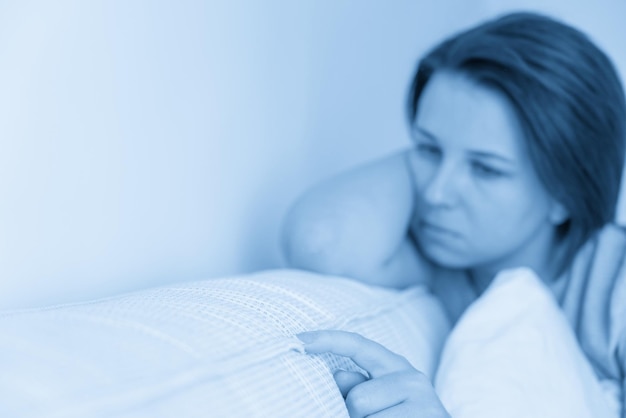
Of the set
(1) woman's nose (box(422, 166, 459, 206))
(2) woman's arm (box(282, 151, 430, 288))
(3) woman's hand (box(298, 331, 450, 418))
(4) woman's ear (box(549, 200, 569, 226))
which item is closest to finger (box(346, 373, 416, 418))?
(3) woman's hand (box(298, 331, 450, 418))

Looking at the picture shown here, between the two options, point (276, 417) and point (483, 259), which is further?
point (483, 259)

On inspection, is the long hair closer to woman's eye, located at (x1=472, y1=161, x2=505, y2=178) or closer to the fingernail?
woman's eye, located at (x1=472, y1=161, x2=505, y2=178)

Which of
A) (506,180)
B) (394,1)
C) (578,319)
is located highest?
(394,1)

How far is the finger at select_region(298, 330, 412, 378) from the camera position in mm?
463

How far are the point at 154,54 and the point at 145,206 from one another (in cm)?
15

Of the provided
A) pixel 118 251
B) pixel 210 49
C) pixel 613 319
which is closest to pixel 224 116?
pixel 210 49

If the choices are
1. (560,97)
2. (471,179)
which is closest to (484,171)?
(471,179)

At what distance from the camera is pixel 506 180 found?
2.81 ft

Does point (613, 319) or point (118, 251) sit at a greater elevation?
point (118, 251)

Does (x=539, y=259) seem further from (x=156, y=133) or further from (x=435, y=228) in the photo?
(x=156, y=133)

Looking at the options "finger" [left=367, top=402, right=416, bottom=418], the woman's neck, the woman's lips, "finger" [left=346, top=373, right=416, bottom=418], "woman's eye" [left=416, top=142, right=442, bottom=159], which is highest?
"woman's eye" [left=416, top=142, right=442, bottom=159]

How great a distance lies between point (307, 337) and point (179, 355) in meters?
0.11

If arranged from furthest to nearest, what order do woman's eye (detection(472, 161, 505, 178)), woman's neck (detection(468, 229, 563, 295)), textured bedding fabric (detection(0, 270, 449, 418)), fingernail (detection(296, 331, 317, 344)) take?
woman's neck (detection(468, 229, 563, 295)), woman's eye (detection(472, 161, 505, 178)), fingernail (detection(296, 331, 317, 344)), textured bedding fabric (detection(0, 270, 449, 418))

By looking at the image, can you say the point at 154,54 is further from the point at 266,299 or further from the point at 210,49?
the point at 266,299
